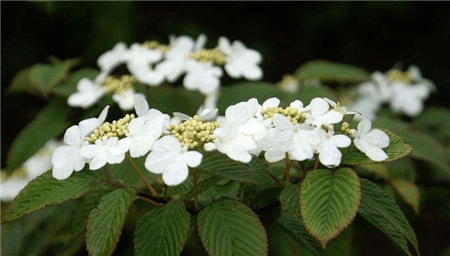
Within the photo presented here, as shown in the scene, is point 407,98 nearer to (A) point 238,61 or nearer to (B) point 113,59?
(A) point 238,61

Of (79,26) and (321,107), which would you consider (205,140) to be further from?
(79,26)

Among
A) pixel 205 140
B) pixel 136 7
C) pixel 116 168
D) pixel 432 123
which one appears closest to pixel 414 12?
pixel 432 123

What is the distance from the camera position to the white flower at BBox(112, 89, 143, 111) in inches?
50.1

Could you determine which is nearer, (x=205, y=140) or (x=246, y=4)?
(x=205, y=140)

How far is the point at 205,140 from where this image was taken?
0.75 meters

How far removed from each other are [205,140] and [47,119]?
0.81 m

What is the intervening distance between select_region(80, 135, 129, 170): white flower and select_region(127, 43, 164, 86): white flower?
1.90 ft

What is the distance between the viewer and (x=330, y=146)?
29.0 inches

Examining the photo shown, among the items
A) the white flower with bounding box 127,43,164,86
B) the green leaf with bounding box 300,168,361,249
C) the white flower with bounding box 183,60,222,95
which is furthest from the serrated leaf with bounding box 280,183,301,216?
the white flower with bounding box 127,43,164,86

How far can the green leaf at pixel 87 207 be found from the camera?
882mm

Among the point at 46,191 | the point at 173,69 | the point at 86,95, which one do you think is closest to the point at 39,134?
the point at 86,95

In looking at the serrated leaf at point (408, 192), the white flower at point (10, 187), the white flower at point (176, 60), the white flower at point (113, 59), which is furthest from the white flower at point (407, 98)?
the white flower at point (10, 187)

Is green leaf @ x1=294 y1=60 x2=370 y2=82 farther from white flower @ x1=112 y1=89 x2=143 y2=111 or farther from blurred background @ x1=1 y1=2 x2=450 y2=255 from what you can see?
blurred background @ x1=1 y1=2 x2=450 y2=255

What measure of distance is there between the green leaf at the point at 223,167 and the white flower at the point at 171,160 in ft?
0.21
